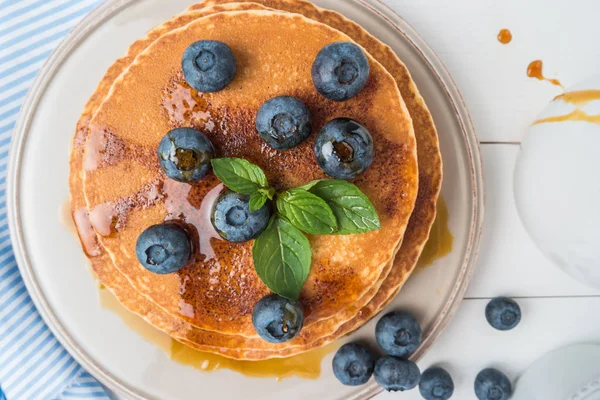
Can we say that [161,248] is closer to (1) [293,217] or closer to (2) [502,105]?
(1) [293,217]

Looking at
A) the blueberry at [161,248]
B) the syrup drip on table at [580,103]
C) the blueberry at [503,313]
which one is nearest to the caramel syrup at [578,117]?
the syrup drip on table at [580,103]

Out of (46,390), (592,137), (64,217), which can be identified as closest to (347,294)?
(592,137)

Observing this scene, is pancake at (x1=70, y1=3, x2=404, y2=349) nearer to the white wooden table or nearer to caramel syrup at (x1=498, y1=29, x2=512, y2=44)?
the white wooden table

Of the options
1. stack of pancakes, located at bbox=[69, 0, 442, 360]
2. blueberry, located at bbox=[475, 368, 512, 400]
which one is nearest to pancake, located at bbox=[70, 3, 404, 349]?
stack of pancakes, located at bbox=[69, 0, 442, 360]

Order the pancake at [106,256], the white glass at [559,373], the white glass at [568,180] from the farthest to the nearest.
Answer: the white glass at [559,373]
the pancake at [106,256]
the white glass at [568,180]

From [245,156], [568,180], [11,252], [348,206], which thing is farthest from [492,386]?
[11,252]

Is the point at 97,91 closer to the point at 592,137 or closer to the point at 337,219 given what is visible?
the point at 337,219

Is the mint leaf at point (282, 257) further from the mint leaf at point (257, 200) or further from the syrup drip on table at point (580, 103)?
the syrup drip on table at point (580, 103)
